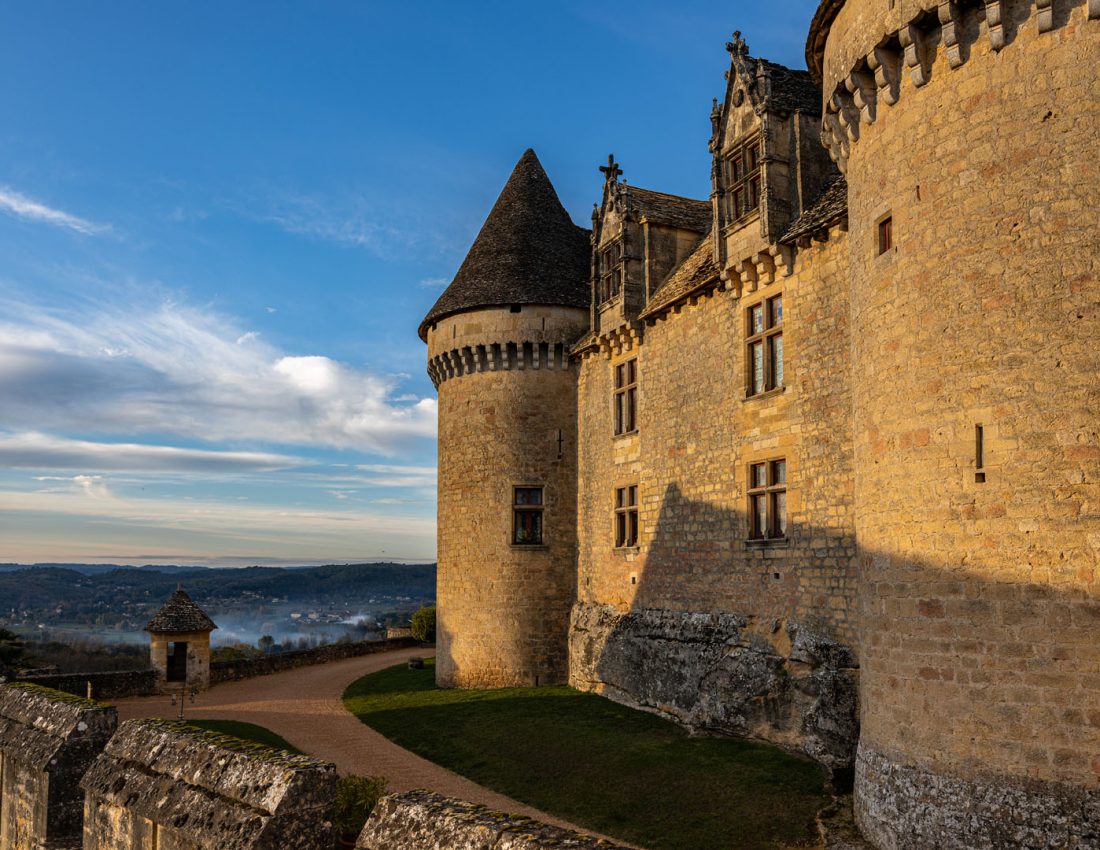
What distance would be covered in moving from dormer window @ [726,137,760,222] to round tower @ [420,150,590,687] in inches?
268

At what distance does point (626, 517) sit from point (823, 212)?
8412 millimetres

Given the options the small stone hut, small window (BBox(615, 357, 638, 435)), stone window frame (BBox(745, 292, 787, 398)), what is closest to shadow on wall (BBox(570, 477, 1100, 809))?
stone window frame (BBox(745, 292, 787, 398))

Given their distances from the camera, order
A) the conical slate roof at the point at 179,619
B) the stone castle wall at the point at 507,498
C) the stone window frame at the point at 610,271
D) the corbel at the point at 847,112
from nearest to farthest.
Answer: the corbel at the point at 847,112 < the stone window frame at the point at 610,271 < the stone castle wall at the point at 507,498 < the conical slate roof at the point at 179,619

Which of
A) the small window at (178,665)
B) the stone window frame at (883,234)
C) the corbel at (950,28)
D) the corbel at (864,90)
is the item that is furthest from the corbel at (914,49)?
the small window at (178,665)

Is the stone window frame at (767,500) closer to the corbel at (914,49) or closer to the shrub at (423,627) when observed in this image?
the corbel at (914,49)

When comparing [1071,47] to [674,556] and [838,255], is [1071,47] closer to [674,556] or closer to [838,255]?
[838,255]

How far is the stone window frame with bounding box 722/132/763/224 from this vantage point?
15531 millimetres

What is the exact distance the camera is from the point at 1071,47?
8523 millimetres

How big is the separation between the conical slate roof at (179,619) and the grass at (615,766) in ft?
20.9

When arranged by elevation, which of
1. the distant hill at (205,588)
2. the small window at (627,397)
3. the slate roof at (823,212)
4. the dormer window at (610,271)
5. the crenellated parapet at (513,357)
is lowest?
the distant hill at (205,588)

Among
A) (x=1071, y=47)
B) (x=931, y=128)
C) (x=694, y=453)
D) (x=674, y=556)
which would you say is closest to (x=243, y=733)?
(x=674, y=556)

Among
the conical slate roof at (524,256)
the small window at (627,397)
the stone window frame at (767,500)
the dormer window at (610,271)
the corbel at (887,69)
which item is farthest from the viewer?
the conical slate roof at (524,256)

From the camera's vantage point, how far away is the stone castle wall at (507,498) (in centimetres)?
2178

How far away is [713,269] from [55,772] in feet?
44.7
